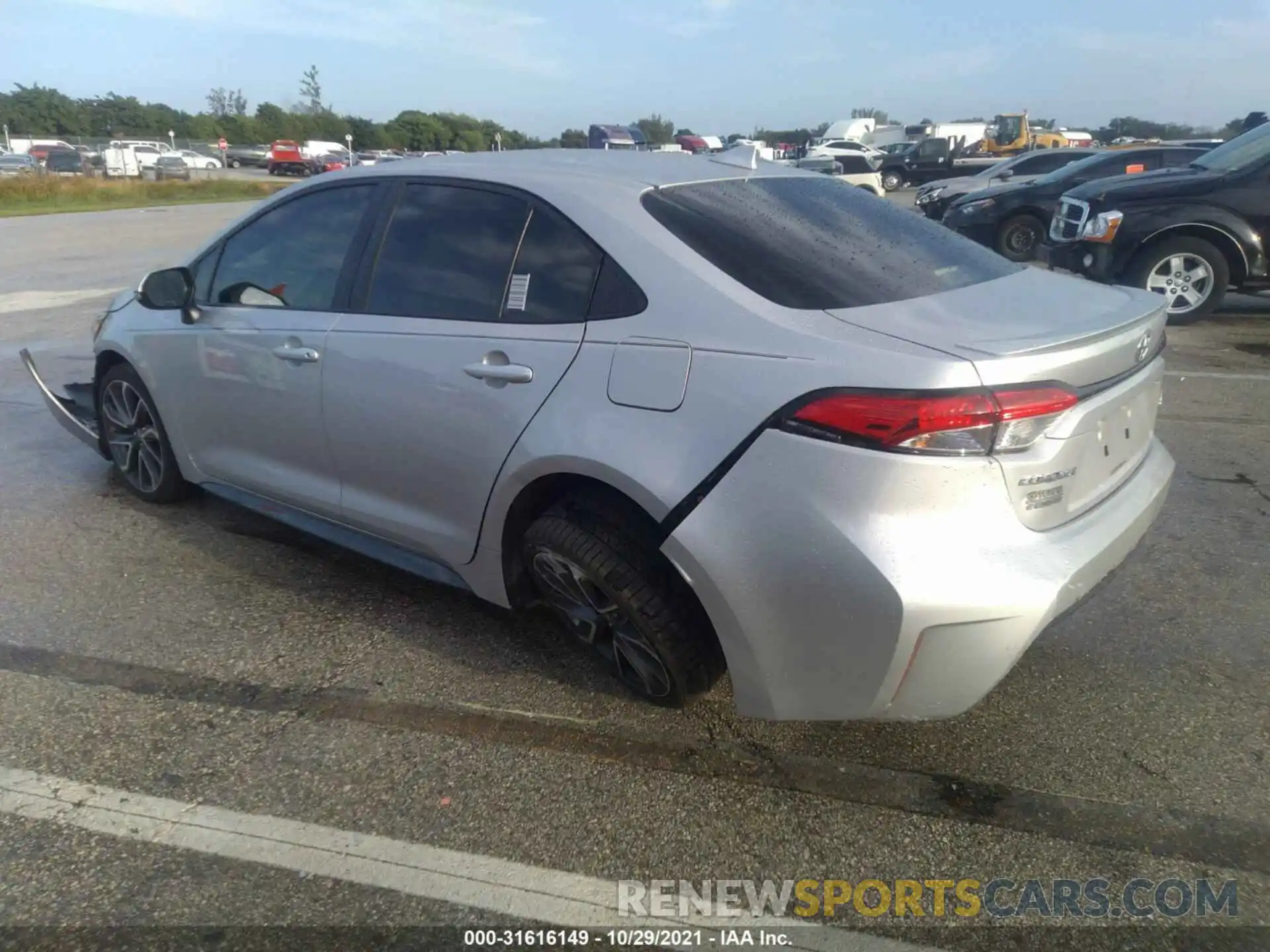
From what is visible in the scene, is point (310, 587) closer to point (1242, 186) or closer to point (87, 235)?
point (1242, 186)

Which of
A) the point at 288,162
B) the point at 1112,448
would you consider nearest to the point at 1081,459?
the point at 1112,448

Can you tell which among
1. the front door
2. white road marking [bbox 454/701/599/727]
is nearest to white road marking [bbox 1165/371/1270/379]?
white road marking [bbox 454/701/599/727]

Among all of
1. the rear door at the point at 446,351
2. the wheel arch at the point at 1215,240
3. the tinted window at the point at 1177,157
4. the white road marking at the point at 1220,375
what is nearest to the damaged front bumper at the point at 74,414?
the rear door at the point at 446,351

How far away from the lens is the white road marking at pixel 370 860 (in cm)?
233

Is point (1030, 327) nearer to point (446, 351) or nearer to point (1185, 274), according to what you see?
point (446, 351)

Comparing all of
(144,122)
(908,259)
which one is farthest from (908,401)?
(144,122)

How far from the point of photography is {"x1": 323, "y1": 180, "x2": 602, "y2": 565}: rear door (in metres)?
3.03

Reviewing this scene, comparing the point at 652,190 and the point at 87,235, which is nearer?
the point at 652,190

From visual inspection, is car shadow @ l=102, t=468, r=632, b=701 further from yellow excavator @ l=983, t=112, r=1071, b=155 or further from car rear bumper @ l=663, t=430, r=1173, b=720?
yellow excavator @ l=983, t=112, r=1071, b=155

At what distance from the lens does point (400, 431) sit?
334cm

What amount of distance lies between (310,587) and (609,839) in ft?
6.47

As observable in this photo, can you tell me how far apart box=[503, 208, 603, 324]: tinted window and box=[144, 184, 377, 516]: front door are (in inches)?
32.3

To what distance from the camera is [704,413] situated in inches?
102

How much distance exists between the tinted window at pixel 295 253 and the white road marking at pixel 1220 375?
20.1 feet
